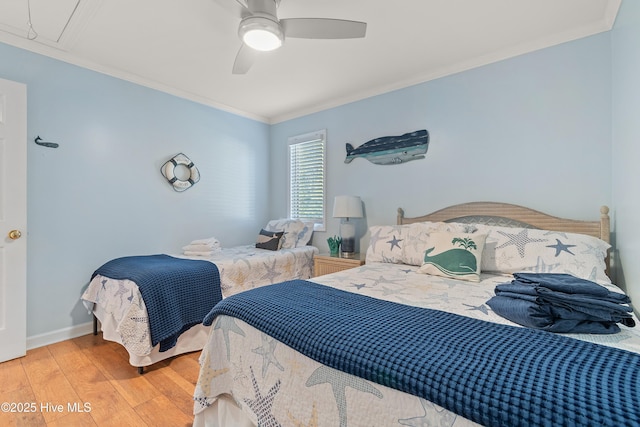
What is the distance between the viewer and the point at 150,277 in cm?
217

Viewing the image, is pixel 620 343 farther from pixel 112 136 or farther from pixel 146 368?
pixel 112 136

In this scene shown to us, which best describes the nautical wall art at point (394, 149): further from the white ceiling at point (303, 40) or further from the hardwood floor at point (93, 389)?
the hardwood floor at point (93, 389)

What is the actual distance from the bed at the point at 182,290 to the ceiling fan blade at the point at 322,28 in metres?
1.96

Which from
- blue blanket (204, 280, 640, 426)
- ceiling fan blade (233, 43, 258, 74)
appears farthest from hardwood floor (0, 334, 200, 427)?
ceiling fan blade (233, 43, 258, 74)

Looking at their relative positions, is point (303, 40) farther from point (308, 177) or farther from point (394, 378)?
point (394, 378)

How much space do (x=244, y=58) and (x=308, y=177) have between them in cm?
203

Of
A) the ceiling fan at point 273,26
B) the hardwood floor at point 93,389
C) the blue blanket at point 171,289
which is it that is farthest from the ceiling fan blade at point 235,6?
the hardwood floor at point 93,389

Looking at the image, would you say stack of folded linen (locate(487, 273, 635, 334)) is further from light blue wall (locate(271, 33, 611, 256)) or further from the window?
the window

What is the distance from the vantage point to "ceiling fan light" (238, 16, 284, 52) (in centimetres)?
175

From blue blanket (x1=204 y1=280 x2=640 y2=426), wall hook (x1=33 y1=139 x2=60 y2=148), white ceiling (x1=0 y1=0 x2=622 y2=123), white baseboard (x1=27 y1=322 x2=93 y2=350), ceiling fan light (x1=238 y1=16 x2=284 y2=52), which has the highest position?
white ceiling (x1=0 y1=0 x2=622 y2=123)

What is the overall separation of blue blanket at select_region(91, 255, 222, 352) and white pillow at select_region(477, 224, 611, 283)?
219 centimetres

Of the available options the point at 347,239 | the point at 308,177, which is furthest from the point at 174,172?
the point at 347,239

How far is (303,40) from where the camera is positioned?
2.37 m

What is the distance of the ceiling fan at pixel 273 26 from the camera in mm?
1742
